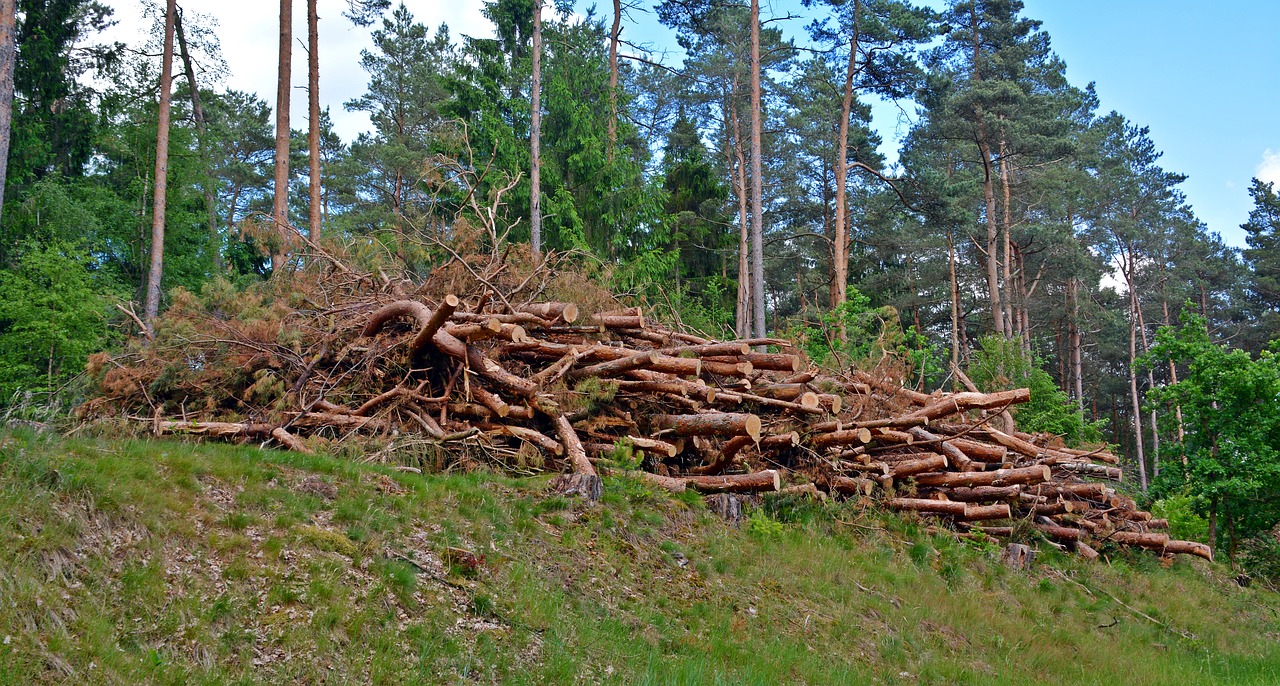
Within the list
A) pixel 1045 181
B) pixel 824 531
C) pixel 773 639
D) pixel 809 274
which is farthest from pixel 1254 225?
pixel 773 639

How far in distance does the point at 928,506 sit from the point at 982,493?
3.59 feet

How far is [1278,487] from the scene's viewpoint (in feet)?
41.8

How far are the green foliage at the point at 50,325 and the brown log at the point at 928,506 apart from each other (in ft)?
44.5

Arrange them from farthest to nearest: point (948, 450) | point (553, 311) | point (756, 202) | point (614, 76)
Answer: point (614, 76)
point (756, 202)
point (948, 450)
point (553, 311)

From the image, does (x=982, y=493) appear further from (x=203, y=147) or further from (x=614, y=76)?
(x=203, y=147)

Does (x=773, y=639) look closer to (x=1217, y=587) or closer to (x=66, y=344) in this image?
(x=1217, y=587)

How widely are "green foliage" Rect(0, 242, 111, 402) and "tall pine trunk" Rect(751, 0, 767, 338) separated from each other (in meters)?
12.9

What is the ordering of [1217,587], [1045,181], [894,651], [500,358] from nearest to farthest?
[894,651]
[500,358]
[1217,587]
[1045,181]

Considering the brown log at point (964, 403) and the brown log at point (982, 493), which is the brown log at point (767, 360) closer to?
the brown log at point (964, 403)

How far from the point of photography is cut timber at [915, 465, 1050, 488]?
10656 mm

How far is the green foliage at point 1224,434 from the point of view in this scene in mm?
12734

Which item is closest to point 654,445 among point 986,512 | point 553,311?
point 553,311

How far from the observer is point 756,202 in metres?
19.7

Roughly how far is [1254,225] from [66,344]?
4956 centimetres
